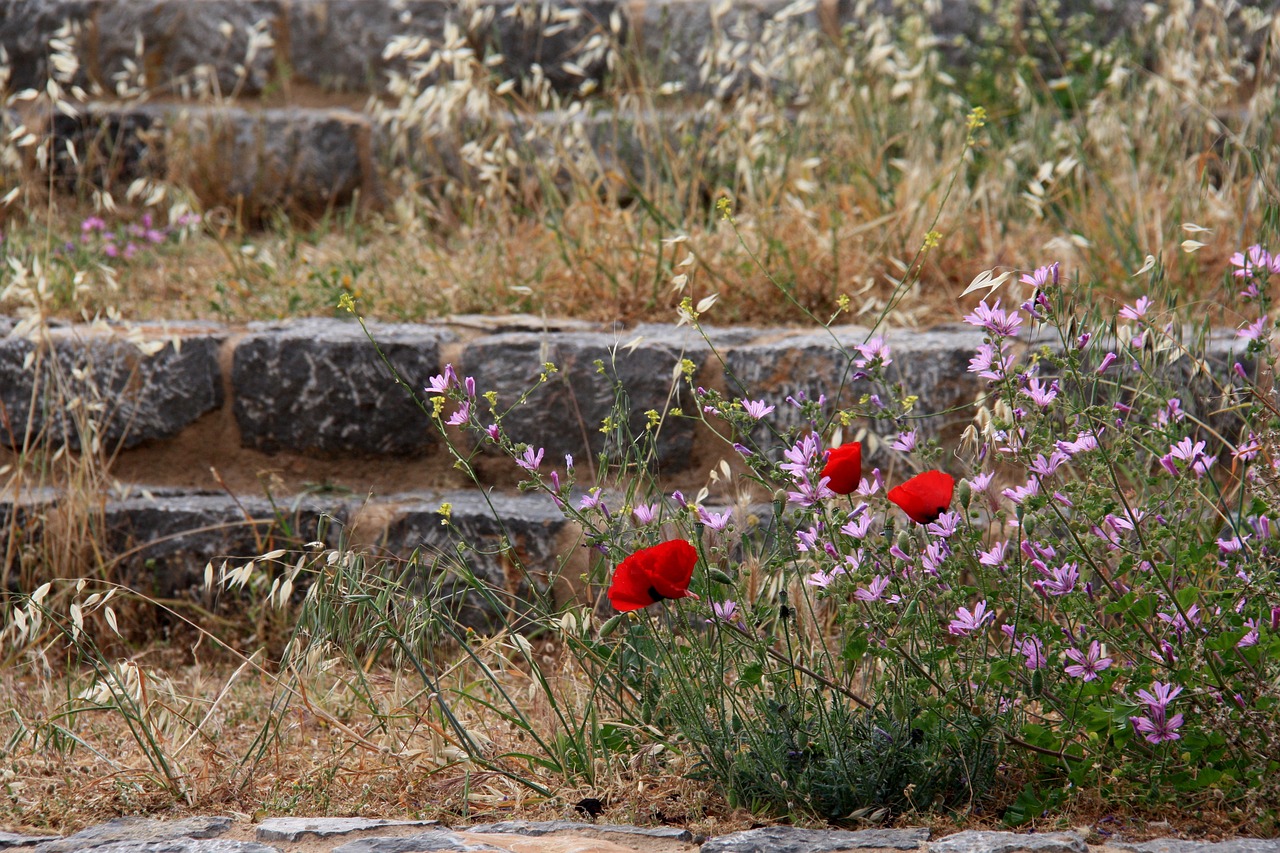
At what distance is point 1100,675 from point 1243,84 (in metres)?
3.50

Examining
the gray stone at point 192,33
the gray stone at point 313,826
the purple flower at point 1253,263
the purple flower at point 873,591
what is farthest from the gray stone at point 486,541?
the gray stone at point 192,33

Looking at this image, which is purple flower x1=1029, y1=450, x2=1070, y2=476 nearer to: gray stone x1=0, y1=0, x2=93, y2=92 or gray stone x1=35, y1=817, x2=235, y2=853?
Answer: gray stone x1=35, y1=817, x2=235, y2=853

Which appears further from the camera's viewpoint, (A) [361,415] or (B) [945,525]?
(A) [361,415]

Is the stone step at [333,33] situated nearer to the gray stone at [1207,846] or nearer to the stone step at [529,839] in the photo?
the stone step at [529,839]

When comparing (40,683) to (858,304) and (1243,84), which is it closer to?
(858,304)

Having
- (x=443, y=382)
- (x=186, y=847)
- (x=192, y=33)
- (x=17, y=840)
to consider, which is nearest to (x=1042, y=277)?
(x=443, y=382)

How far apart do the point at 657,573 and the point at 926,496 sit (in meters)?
0.36

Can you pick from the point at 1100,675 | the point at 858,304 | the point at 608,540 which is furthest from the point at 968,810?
the point at 858,304

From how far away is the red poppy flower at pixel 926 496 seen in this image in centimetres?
141

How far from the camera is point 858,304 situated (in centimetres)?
293

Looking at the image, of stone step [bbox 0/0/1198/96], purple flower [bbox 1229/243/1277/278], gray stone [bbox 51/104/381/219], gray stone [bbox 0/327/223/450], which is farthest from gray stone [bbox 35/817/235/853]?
stone step [bbox 0/0/1198/96]

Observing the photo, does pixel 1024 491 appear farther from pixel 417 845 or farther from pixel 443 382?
pixel 417 845

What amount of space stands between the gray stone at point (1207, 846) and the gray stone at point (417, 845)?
0.81 meters

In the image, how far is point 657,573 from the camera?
54.8 inches
